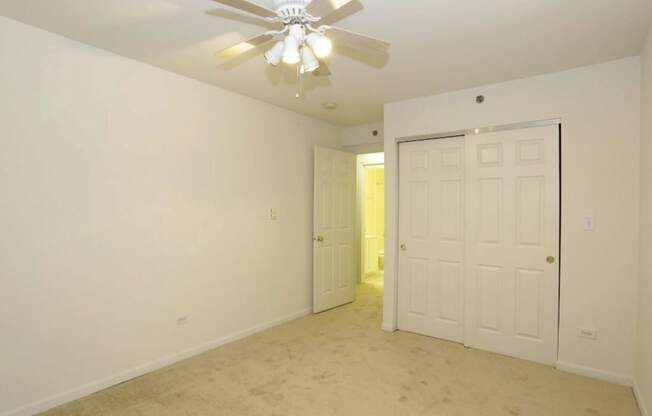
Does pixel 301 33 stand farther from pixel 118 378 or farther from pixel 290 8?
pixel 118 378

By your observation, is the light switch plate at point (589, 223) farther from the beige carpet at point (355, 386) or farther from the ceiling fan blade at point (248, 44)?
the ceiling fan blade at point (248, 44)

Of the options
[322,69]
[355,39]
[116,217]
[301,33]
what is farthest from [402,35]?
[116,217]

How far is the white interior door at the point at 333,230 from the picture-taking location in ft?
15.1

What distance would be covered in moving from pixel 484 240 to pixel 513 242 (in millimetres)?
254

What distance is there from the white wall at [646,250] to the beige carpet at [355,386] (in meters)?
0.25

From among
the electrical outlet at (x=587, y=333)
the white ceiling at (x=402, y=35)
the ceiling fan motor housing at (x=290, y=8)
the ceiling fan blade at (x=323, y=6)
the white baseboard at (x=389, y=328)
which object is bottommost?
the white baseboard at (x=389, y=328)

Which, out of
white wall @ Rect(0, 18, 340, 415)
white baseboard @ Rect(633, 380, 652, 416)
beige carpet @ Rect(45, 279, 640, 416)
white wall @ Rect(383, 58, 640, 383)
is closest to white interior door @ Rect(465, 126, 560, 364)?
white wall @ Rect(383, 58, 640, 383)

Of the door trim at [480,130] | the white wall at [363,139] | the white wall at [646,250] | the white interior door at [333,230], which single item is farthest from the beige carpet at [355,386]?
the white wall at [363,139]

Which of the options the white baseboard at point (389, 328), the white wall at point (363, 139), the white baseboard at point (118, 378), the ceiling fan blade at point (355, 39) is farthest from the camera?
the white wall at point (363, 139)

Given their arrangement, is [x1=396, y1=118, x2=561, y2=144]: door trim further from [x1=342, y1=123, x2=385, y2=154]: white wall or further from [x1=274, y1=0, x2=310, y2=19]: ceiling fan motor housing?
[x1=274, y1=0, x2=310, y2=19]: ceiling fan motor housing

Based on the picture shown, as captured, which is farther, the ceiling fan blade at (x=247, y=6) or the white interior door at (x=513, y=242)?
the white interior door at (x=513, y=242)

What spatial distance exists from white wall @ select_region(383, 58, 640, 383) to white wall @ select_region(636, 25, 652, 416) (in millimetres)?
146

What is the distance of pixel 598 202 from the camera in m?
2.86

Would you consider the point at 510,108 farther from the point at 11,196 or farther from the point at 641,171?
the point at 11,196
